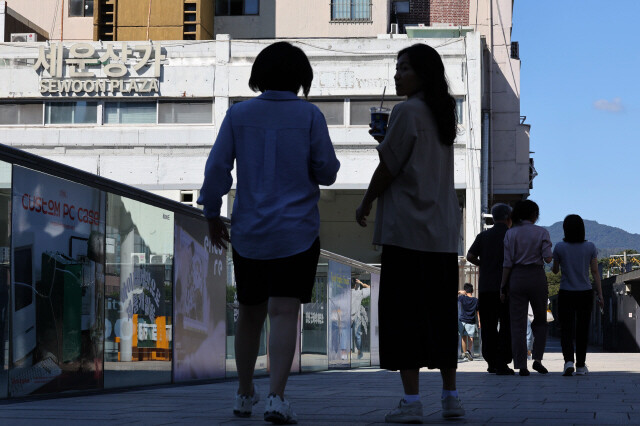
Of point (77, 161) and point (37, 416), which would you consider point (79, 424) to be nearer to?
point (37, 416)

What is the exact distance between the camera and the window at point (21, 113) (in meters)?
38.9

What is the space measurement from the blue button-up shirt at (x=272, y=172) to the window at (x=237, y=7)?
41619 millimetres

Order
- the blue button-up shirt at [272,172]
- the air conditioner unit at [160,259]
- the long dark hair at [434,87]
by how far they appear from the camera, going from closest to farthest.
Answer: the blue button-up shirt at [272,172]
the long dark hair at [434,87]
the air conditioner unit at [160,259]

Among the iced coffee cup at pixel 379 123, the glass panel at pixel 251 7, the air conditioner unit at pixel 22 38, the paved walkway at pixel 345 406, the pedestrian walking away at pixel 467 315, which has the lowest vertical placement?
the pedestrian walking away at pixel 467 315

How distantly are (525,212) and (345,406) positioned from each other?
17.2 feet

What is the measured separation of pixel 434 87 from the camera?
5.21 meters

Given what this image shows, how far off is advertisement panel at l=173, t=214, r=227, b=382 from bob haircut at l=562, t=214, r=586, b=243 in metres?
3.72

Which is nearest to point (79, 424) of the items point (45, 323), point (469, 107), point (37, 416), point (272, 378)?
point (37, 416)

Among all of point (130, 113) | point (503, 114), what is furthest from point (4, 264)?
point (503, 114)

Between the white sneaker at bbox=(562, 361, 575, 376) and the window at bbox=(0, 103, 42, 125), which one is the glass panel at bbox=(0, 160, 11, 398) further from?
the window at bbox=(0, 103, 42, 125)

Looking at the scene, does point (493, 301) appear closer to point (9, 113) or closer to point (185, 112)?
point (185, 112)

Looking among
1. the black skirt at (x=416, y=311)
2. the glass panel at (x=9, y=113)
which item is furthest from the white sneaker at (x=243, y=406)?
the glass panel at (x=9, y=113)

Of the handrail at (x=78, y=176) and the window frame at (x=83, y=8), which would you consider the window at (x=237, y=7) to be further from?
the handrail at (x=78, y=176)

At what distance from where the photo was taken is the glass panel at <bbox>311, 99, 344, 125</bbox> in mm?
38188
